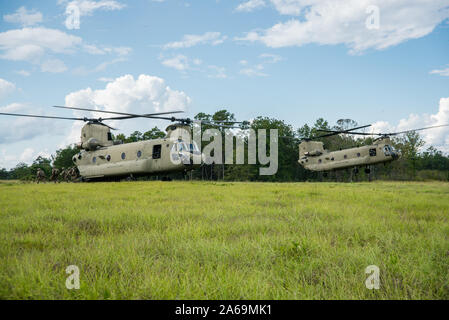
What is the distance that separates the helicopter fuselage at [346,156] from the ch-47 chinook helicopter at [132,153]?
1636cm

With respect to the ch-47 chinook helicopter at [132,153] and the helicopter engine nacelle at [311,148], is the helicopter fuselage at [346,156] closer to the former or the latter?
the helicopter engine nacelle at [311,148]

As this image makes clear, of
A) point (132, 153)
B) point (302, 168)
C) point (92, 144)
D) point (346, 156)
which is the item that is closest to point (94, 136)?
point (92, 144)

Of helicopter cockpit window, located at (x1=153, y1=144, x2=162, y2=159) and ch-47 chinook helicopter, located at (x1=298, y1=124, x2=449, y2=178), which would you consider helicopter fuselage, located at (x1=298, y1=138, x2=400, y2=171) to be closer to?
ch-47 chinook helicopter, located at (x1=298, y1=124, x2=449, y2=178)

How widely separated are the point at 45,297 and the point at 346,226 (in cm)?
341

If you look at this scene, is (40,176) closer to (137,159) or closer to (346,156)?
(137,159)

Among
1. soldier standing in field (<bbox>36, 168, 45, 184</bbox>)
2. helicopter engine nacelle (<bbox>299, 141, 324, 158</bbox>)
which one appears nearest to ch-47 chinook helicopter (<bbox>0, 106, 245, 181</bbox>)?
soldier standing in field (<bbox>36, 168, 45, 184</bbox>)

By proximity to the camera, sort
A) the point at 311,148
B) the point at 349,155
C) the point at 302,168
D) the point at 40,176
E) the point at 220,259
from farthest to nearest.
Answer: the point at 302,168
the point at 311,148
the point at 349,155
the point at 40,176
the point at 220,259

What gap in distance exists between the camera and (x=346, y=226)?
3.72 meters

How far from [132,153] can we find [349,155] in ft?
71.0

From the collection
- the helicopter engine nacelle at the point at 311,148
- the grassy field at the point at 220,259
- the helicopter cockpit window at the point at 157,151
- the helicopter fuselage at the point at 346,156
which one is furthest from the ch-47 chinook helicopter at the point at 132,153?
the helicopter engine nacelle at the point at 311,148

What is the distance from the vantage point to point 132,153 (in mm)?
18703

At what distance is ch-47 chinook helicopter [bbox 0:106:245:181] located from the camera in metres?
17.0
